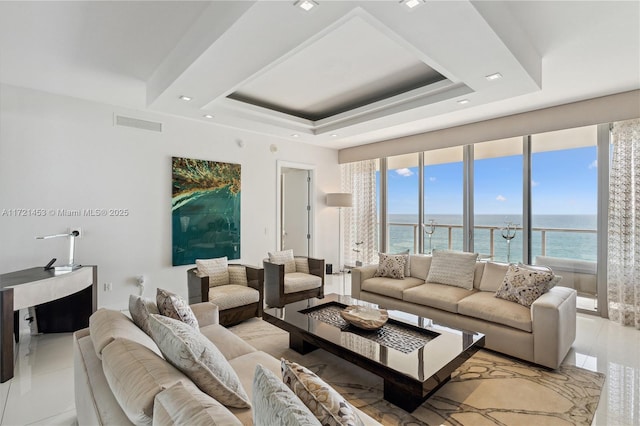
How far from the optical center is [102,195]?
4004 millimetres

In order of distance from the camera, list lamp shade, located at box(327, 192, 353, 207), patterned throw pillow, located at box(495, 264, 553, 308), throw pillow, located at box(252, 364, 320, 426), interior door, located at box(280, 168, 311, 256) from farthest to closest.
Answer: interior door, located at box(280, 168, 311, 256) → lamp shade, located at box(327, 192, 353, 207) → patterned throw pillow, located at box(495, 264, 553, 308) → throw pillow, located at box(252, 364, 320, 426)

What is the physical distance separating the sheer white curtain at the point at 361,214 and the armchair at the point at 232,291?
3036 mm

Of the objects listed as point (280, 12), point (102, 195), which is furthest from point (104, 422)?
point (102, 195)

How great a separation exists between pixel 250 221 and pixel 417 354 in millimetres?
3740

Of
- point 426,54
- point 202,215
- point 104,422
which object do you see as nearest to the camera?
point 104,422

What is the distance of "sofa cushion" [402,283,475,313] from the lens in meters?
3.43

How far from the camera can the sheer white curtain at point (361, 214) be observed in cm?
661

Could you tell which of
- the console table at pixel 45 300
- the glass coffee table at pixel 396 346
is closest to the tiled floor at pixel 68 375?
the console table at pixel 45 300

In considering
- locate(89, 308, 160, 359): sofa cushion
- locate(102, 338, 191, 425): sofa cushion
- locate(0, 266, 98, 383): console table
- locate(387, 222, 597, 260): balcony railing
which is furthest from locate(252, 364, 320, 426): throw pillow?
locate(387, 222, 597, 260): balcony railing

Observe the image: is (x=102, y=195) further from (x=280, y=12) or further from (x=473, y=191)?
(x=473, y=191)

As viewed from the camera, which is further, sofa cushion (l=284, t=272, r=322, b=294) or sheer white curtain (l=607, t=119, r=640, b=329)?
sofa cushion (l=284, t=272, r=322, b=294)

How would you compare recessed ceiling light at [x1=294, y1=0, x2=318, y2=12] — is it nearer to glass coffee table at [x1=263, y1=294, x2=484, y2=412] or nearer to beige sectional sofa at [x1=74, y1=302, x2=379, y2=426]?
beige sectional sofa at [x1=74, y1=302, x2=379, y2=426]

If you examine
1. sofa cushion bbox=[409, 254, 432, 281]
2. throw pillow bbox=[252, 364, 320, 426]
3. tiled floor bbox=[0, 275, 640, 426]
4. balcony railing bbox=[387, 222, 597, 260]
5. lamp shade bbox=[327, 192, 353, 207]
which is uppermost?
lamp shade bbox=[327, 192, 353, 207]

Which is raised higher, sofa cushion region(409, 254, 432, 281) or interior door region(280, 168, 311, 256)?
interior door region(280, 168, 311, 256)
